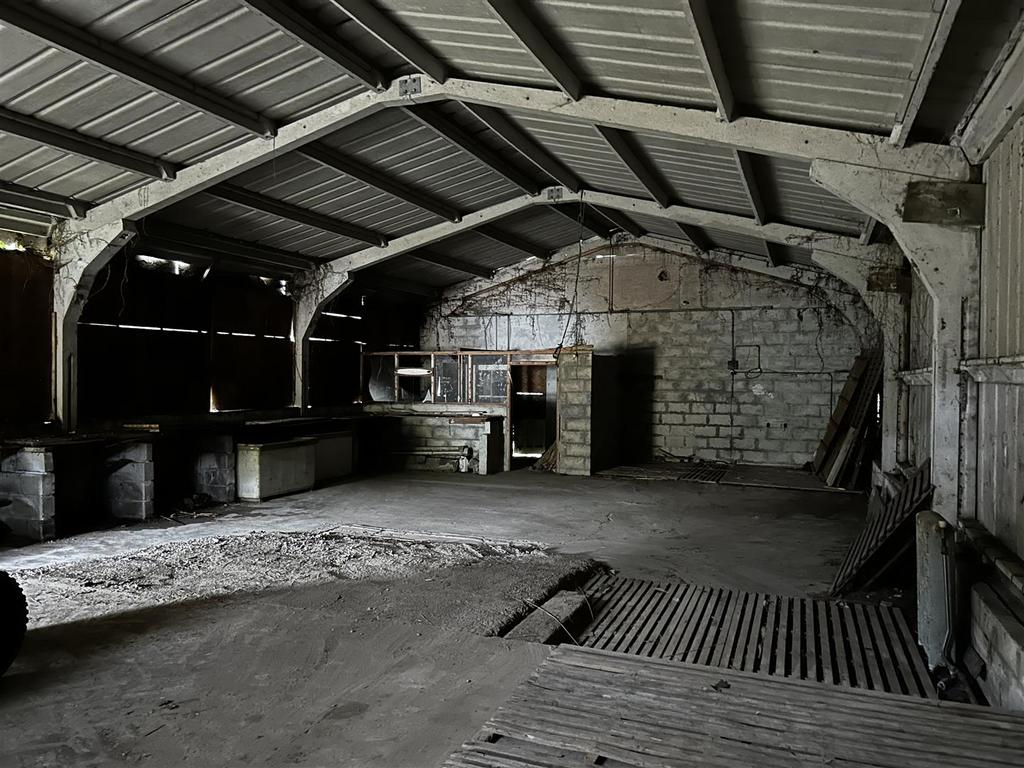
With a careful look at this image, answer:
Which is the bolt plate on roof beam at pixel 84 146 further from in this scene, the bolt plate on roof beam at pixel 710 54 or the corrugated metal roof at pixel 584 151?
the bolt plate on roof beam at pixel 710 54

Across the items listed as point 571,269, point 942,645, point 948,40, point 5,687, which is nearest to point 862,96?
point 948,40

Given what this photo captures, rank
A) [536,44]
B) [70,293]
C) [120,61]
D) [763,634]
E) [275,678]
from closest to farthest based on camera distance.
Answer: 1. [275,678]
2. [763,634]
3. [536,44]
4. [120,61]
5. [70,293]

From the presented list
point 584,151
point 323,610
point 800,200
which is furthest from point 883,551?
point 584,151

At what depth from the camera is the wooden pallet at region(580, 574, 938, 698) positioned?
392cm

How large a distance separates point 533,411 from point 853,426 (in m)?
5.86

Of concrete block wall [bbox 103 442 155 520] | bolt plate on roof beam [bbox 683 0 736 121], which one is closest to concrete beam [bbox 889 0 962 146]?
bolt plate on roof beam [bbox 683 0 736 121]

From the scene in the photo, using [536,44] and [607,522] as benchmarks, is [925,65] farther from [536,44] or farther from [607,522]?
[607,522]

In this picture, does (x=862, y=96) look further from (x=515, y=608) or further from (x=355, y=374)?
(x=355, y=374)

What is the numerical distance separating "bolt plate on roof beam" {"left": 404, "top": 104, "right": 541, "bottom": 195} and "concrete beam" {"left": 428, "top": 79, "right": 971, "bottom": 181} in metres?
0.75

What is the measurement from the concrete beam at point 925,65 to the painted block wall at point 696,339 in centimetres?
794

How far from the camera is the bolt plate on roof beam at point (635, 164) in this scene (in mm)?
6941

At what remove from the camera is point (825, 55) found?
4.11 metres

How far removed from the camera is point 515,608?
4.82 m

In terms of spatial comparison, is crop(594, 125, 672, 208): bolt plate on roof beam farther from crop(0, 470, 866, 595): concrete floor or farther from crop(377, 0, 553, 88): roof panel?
crop(0, 470, 866, 595): concrete floor
